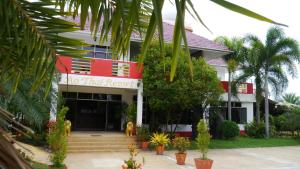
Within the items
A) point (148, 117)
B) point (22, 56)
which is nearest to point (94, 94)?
point (148, 117)

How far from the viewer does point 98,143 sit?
1650 cm

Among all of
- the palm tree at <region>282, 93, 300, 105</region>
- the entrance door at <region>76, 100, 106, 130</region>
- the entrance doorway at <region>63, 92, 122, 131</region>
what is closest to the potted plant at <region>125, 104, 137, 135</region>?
the entrance doorway at <region>63, 92, 122, 131</region>

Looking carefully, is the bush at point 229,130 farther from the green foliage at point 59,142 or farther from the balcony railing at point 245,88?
the green foliage at point 59,142

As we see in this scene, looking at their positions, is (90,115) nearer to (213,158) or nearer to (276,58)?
(213,158)

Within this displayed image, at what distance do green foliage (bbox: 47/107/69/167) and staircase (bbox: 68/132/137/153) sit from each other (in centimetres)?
511

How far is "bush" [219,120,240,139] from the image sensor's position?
70.4 feet

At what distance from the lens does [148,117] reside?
21.0 m

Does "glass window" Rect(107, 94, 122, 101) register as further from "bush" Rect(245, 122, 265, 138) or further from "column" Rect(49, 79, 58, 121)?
"bush" Rect(245, 122, 265, 138)

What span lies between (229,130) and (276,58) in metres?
5.77

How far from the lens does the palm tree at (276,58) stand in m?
23.1

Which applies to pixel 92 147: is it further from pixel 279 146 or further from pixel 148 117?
pixel 279 146

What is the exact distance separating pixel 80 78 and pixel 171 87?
A: 4341 millimetres

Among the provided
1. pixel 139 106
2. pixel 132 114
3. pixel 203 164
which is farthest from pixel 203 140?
pixel 132 114

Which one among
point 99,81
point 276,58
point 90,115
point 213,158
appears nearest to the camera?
point 213,158
